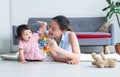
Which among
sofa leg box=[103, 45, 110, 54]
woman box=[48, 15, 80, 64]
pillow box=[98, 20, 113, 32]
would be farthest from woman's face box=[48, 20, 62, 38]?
pillow box=[98, 20, 113, 32]

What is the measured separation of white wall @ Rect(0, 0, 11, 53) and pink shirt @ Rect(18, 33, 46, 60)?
265 cm

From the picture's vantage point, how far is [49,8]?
5.14 metres

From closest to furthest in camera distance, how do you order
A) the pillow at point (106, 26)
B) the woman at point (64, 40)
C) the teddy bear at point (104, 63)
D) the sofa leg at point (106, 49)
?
1. the teddy bear at point (104, 63)
2. the woman at point (64, 40)
3. the sofa leg at point (106, 49)
4. the pillow at point (106, 26)

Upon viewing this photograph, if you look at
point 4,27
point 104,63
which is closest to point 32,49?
point 104,63

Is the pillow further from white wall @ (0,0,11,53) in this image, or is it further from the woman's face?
the woman's face

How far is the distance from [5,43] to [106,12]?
2091 mm

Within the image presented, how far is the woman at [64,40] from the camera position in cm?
210

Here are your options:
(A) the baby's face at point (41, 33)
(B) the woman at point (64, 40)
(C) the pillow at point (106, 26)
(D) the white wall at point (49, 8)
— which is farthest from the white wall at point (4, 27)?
(B) the woman at point (64, 40)

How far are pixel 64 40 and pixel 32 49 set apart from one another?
0.30 m

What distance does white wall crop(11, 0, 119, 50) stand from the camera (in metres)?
5.12

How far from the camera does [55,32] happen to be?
2137 millimetres

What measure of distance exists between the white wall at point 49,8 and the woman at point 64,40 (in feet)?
9.53

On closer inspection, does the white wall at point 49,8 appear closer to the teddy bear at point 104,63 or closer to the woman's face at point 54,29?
the woman's face at point 54,29

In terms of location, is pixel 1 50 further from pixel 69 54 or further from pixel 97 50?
pixel 69 54
